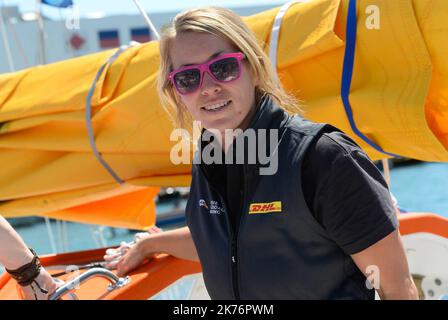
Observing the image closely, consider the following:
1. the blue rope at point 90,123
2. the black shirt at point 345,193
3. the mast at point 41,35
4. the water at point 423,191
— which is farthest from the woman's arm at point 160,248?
the water at point 423,191

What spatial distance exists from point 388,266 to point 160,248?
0.99m

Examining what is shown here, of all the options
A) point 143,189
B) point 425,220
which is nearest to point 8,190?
point 143,189

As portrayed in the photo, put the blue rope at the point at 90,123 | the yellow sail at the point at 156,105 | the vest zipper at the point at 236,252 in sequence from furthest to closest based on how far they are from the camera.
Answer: the blue rope at the point at 90,123 < the yellow sail at the point at 156,105 < the vest zipper at the point at 236,252

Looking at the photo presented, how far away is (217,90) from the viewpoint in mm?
1292

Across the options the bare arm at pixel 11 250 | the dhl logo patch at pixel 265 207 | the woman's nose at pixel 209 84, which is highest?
the woman's nose at pixel 209 84

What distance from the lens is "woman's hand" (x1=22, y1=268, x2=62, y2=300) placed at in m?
1.68

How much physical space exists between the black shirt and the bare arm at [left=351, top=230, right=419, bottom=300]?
0.7 inches

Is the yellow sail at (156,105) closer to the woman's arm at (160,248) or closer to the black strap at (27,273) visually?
the woman's arm at (160,248)

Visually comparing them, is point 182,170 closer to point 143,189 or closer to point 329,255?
point 143,189

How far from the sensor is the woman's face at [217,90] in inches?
50.3

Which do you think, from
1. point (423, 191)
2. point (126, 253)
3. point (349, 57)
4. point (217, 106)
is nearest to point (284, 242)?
point (217, 106)

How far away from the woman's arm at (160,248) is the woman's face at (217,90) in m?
0.60

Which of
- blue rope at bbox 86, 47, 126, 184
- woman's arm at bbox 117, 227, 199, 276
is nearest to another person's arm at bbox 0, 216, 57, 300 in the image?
woman's arm at bbox 117, 227, 199, 276

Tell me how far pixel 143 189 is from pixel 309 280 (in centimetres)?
176
